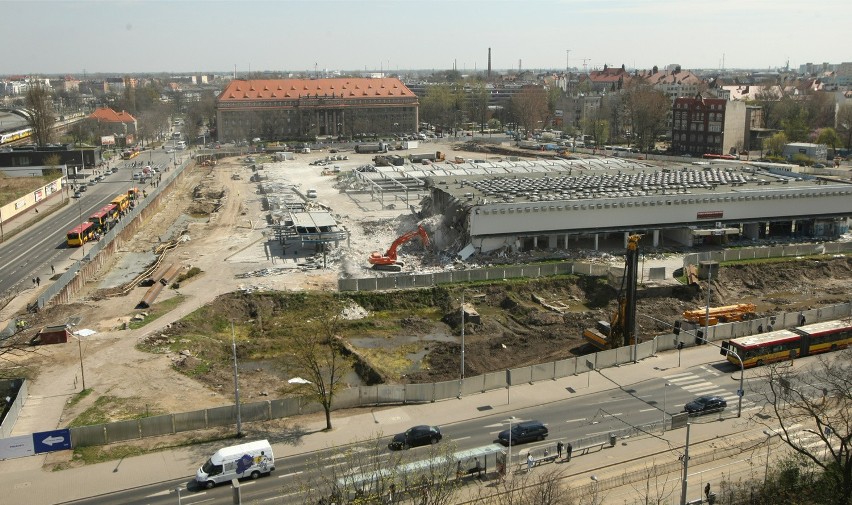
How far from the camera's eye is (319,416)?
30.2 metres

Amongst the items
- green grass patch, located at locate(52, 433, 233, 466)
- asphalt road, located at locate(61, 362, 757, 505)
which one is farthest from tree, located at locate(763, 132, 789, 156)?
green grass patch, located at locate(52, 433, 233, 466)

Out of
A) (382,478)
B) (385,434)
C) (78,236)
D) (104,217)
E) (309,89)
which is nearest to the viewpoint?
(382,478)

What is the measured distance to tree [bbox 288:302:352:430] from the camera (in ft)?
95.0

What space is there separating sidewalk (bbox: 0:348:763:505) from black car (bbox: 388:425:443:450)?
158cm

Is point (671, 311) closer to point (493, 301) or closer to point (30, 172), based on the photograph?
point (493, 301)

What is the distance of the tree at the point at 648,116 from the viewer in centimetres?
11588

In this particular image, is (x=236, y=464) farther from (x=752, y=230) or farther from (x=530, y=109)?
(x=530, y=109)

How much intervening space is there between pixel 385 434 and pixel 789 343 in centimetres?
2061

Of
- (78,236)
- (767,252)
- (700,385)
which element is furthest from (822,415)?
(78,236)

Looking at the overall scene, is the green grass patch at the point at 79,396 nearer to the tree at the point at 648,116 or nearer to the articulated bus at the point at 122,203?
the articulated bus at the point at 122,203

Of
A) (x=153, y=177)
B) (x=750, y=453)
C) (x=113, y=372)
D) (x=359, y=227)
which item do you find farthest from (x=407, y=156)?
(x=750, y=453)

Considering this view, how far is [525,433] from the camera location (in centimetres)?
2731

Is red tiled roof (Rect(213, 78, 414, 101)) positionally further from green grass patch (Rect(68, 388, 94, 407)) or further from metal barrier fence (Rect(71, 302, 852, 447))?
metal barrier fence (Rect(71, 302, 852, 447))

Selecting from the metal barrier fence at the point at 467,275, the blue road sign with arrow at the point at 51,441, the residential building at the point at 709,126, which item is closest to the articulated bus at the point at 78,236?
the metal barrier fence at the point at 467,275
